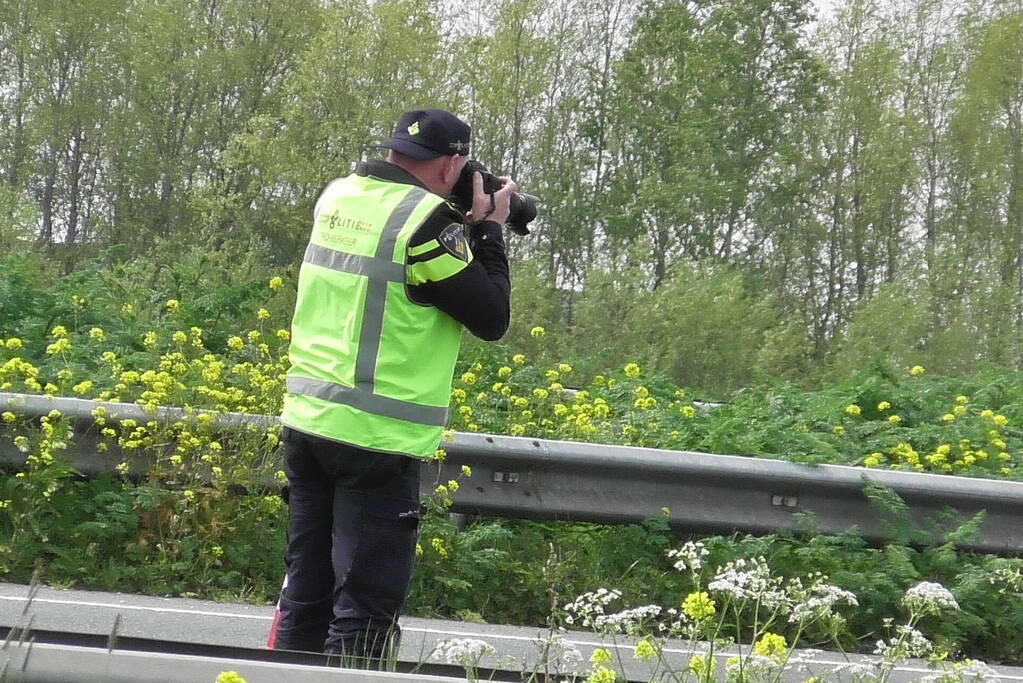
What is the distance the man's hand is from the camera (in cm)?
381

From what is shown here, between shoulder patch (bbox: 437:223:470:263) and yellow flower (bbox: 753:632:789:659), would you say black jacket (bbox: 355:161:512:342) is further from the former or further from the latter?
yellow flower (bbox: 753:632:789:659)

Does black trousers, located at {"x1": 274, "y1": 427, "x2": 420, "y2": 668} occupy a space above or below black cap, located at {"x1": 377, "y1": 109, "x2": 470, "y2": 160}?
below

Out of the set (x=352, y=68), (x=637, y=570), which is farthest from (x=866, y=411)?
(x=352, y=68)

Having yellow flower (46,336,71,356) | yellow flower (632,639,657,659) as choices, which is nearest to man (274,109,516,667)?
yellow flower (632,639,657,659)

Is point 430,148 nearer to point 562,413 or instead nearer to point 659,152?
point 562,413

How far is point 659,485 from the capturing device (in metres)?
6.19

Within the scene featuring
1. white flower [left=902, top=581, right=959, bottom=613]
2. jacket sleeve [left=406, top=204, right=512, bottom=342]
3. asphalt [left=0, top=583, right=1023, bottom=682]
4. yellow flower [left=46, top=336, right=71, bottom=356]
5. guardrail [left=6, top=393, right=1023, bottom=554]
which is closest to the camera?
white flower [left=902, top=581, right=959, bottom=613]

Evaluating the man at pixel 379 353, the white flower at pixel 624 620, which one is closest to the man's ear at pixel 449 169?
the man at pixel 379 353

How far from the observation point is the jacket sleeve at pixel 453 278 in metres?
3.53

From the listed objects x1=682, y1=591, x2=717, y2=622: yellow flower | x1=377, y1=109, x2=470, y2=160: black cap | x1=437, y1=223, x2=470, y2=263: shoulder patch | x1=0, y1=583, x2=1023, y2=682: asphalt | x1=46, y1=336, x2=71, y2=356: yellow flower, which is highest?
x1=377, y1=109, x2=470, y2=160: black cap

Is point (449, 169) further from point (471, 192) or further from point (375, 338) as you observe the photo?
point (375, 338)

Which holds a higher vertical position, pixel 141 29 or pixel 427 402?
pixel 141 29

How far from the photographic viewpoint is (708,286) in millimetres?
25844

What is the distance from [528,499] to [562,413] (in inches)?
66.2
